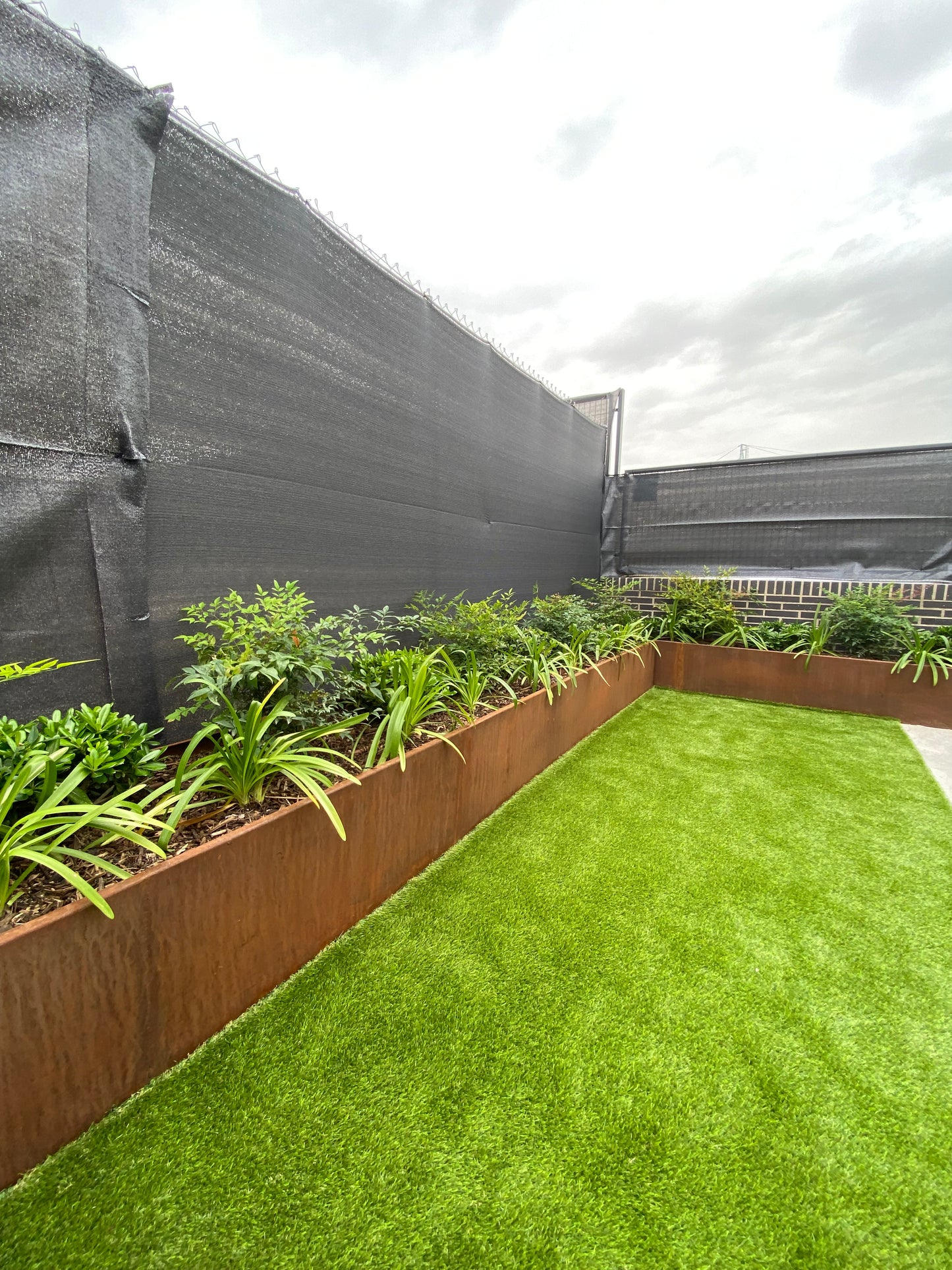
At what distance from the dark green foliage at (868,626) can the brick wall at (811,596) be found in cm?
34

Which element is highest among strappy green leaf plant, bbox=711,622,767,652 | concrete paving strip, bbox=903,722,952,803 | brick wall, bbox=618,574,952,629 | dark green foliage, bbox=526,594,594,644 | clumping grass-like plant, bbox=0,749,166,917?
brick wall, bbox=618,574,952,629

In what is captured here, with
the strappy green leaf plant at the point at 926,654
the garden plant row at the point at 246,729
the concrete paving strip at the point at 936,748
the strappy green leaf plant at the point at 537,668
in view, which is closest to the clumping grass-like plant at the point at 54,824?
the garden plant row at the point at 246,729

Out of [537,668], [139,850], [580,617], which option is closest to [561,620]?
[580,617]

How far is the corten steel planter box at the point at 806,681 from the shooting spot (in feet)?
10.0

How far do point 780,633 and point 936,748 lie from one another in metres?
1.26

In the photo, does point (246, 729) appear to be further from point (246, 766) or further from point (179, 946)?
point (179, 946)

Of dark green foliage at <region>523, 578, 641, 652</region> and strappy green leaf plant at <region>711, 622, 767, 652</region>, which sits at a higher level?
dark green foliage at <region>523, 578, 641, 652</region>

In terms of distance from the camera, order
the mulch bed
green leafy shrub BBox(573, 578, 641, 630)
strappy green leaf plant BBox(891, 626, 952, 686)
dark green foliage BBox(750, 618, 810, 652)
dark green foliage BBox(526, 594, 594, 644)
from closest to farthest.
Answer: the mulch bed, strappy green leaf plant BBox(891, 626, 952, 686), dark green foliage BBox(526, 594, 594, 644), dark green foliage BBox(750, 618, 810, 652), green leafy shrub BBox(573, 578, 641, 630)

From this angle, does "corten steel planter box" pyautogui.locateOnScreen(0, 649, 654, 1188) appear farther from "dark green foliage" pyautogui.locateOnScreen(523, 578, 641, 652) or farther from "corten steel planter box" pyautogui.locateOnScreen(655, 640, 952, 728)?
"corten steel planter box" pyautogui.locateOnScreen(655, 640, 952, 728)

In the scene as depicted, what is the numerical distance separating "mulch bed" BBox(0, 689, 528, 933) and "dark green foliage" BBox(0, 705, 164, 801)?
14 cm

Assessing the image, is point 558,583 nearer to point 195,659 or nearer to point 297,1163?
point 195,659

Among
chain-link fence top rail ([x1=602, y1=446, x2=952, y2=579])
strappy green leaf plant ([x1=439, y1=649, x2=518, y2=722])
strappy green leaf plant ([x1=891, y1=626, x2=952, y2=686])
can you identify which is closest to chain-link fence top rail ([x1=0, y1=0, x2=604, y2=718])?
strappy green leaf plant ([x1=439, y1=649, x2=518, y2=722])

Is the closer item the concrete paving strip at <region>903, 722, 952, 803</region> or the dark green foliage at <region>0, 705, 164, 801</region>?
the dark green foliage at <region>0, 705, 164, 801</region>

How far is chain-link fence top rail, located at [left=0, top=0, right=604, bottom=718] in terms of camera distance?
1245 mm
